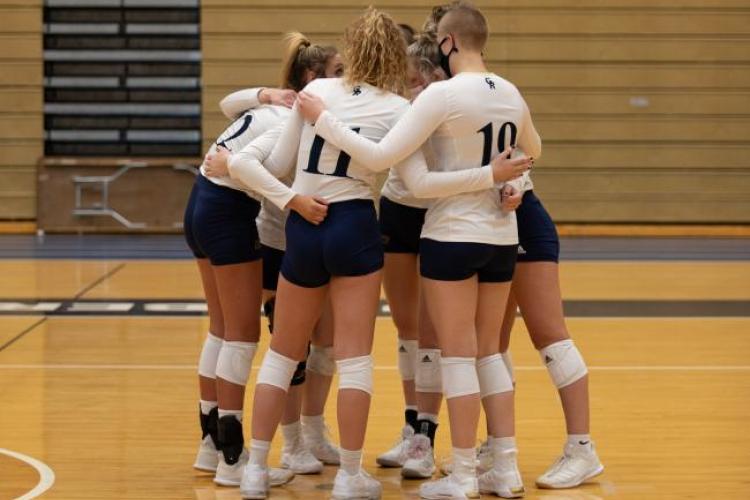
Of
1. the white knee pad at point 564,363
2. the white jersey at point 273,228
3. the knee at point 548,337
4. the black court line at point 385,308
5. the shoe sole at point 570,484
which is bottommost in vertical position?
the black court line at point 385,308

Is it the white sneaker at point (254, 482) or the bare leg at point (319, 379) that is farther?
the bare leg at point (319, 379)

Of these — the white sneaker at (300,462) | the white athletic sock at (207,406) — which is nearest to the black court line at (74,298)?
the white athletic sock at (207,406)

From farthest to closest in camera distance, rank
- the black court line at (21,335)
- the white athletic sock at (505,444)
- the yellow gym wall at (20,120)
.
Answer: the yellow gym wall at (20,120) → the black court line at (21,335) → the white athletic sock at (505,444)

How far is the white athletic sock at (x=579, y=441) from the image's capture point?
441 centimetres

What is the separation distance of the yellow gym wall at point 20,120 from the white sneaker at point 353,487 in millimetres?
10206

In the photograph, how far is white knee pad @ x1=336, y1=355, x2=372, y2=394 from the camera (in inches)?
159

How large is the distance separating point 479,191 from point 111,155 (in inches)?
399

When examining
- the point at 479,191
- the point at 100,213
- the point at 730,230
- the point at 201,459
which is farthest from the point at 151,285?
the point at 730,230

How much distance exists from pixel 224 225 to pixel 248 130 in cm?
36

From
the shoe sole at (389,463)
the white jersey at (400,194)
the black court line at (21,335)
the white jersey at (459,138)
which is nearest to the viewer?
the white jersey at (459,138)

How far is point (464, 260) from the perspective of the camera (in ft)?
13.3

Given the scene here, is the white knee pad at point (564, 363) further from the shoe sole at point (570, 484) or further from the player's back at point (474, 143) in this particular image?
the player's back at point (474, 143)

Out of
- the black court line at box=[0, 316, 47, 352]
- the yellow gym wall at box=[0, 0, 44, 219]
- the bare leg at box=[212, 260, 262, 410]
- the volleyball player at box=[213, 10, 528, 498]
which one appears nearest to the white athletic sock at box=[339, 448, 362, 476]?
the volleyball player at box=[213, 10, 528, 498]

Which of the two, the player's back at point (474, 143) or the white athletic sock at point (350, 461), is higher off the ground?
the player's back at point (474, 143)
